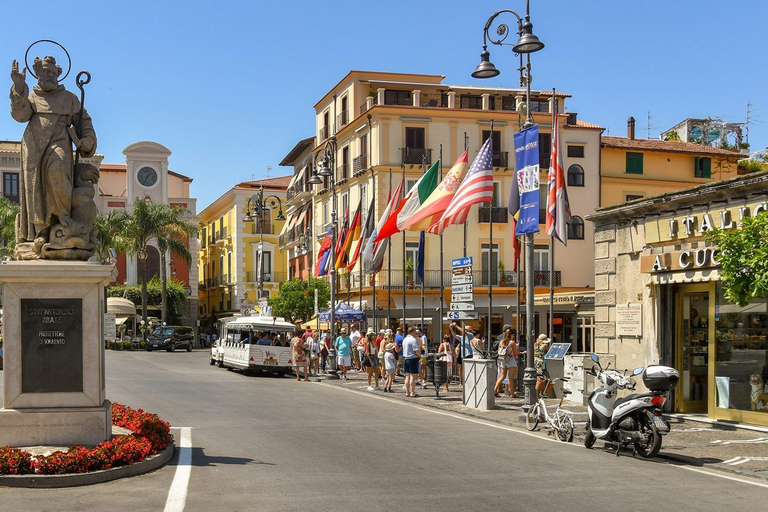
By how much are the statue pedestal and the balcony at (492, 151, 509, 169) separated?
4054 centimetres

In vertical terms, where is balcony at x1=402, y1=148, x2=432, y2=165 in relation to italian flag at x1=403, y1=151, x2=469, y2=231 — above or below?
above

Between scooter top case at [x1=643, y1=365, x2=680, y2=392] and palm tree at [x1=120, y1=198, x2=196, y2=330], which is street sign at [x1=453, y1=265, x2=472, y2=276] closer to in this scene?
scooter top case at [x1=643, y1=365, x2=680, y2=392]

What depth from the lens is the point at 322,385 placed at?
28.7 metres

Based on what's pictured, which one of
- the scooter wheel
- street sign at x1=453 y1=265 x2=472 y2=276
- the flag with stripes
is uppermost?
the flag with stripes

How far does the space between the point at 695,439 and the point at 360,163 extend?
37.7 m

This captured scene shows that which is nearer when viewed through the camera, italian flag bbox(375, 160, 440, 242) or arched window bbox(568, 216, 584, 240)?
italian flag bbox(375, 160, 440, 242)

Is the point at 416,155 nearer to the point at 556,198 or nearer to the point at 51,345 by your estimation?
the point at 556,198

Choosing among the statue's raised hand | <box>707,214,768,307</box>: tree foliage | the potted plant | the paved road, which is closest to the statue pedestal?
the paved road

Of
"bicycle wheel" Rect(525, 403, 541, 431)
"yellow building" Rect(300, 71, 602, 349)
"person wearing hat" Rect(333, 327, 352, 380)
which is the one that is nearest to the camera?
"bicycle wheel" Rect(525, 403, 541, 431)

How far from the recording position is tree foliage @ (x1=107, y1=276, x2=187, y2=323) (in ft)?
246

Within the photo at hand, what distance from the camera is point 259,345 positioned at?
3372cm

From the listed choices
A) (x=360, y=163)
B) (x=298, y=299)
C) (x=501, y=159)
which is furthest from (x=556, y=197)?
(x=298, y=299)

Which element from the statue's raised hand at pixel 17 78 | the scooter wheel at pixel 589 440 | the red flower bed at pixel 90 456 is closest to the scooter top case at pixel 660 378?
the scooter wheel at pixel 589 440

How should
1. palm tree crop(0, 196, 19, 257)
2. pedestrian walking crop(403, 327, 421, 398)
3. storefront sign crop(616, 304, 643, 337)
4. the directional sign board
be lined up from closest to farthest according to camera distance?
storefront sign crop(616, 304, 643, 337), the directional sign board, pedestrian walking crop(403, 327, 421, 398), palm tree crop(0, 196, 19, 257)
